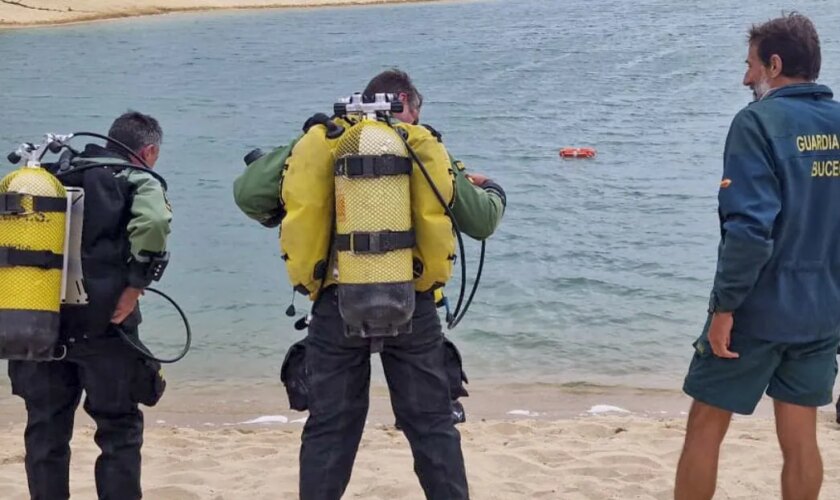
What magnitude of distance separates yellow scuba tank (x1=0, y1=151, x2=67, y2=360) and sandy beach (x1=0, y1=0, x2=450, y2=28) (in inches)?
2219

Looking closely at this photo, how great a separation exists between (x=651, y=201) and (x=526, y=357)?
8196mm

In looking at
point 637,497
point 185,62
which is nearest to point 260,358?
point 637,497

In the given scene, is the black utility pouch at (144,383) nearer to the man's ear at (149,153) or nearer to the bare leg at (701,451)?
the man's ear at (149,153)

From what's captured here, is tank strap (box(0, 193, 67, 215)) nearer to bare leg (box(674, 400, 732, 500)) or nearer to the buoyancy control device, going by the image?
the buoyancy control device

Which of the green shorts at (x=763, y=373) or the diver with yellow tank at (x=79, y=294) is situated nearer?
the green shorts at (x=763, y=373)

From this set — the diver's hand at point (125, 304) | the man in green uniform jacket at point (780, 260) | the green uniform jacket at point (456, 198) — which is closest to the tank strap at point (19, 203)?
the diver's hand at point (125, 304)

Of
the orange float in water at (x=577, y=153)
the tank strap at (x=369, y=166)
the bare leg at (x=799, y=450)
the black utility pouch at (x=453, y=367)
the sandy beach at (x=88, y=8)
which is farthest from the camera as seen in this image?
the sandy beach at (x=88, y=8)

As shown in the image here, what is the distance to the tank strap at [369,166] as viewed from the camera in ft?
12.3

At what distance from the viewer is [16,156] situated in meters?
4.31

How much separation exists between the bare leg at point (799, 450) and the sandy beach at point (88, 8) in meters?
57.7

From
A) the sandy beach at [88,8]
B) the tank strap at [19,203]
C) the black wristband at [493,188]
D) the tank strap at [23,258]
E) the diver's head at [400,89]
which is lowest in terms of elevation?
the tank strap at [23,258]

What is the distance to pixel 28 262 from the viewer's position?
4121 mm

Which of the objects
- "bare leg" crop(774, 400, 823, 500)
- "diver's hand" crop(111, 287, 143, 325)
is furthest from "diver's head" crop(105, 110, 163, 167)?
"bare leg" crop(774, 400, 823, 500)

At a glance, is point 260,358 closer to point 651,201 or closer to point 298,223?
point 298,223
